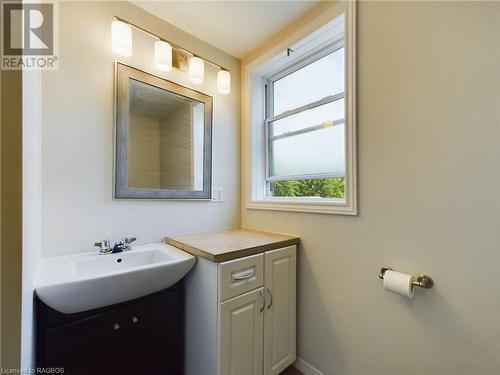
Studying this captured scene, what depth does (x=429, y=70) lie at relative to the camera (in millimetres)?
996

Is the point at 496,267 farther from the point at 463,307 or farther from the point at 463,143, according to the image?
the point at 463,143

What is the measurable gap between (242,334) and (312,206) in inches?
32.6

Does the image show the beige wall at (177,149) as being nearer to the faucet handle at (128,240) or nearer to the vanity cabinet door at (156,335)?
the faucet handle at (128,240)

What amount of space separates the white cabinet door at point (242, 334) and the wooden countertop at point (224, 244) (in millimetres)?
230

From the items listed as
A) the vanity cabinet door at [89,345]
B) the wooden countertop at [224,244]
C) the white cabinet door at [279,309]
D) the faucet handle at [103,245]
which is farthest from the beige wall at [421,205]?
the faucet handle at [103,245]

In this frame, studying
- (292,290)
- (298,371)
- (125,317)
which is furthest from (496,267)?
(125,317)

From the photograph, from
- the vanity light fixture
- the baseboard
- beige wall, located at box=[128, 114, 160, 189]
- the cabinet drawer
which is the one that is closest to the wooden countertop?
the cabinet drawer

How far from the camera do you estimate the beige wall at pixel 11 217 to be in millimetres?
593

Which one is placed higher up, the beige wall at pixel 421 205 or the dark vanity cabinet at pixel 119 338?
the beige wall at pixel 421 205

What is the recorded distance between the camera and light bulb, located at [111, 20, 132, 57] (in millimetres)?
1233

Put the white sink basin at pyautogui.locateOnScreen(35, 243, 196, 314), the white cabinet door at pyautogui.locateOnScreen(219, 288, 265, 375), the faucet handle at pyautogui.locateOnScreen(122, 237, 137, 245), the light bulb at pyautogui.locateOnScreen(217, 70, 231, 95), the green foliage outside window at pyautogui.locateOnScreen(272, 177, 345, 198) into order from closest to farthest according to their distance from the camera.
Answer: the white sink basin at pyautogui.locateOnScreen(35, 243, 196, 314), the white cabinet door at pyautogui.locateOnScreen(219, 288, 265, 375), the faucet handle at pyautogui.locateOnScreen(122, 237, 137, 245), the green foliage outside window at pyautogui.locateOnScreen(272, 177, 345, 198), the light bulb at pyautogui.locateOnScreen(217, 70, 231, 95)

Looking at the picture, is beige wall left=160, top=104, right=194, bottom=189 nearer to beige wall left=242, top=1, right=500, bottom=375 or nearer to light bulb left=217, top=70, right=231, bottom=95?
light bulb left=217, top=70, right=231, bottom=95

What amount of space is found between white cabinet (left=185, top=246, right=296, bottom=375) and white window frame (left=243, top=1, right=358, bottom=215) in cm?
40

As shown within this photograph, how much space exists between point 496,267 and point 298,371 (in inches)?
49.9
